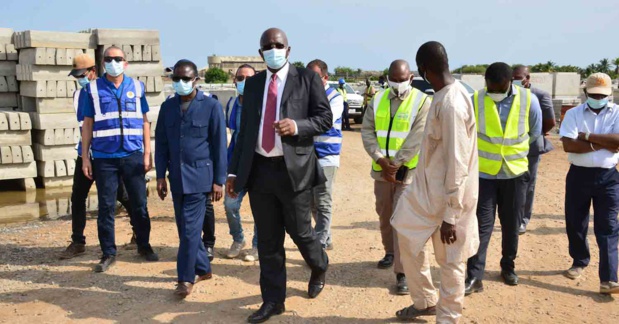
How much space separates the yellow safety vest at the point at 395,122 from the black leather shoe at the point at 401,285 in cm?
99

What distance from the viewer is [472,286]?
5176mm

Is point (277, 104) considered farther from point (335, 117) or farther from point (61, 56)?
point (61, 56)

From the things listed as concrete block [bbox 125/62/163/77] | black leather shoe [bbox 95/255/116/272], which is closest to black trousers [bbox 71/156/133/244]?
black leather shoe [bbox 95/255/116/272]

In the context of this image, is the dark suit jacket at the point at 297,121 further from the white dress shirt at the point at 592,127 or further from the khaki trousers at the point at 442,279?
the white dress shirt at the point at 592,127

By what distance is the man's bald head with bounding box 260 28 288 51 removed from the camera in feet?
14.9

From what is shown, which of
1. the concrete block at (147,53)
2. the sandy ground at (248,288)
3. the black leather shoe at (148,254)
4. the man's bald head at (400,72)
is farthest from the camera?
the concrete block at (147,53)

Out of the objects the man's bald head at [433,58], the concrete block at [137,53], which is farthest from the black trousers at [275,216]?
the concrete block at [137,53]

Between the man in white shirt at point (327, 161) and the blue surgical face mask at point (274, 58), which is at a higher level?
the blue surgical face mask at point (274, 58)

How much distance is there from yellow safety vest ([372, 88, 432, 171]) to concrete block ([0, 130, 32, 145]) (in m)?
7.77

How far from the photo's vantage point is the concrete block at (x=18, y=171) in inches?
418

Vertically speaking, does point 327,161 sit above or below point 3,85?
below

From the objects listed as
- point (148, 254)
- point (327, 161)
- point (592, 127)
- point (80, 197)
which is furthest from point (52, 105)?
point (592, 127)

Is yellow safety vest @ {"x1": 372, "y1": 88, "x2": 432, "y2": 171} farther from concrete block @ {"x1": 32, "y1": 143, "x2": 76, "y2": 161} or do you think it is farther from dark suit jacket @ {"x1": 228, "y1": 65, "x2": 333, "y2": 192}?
concrete block @ {"x1": 32, "y1": 143, "x2": 76, "y2": 161}

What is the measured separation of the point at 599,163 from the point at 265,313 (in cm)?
322
